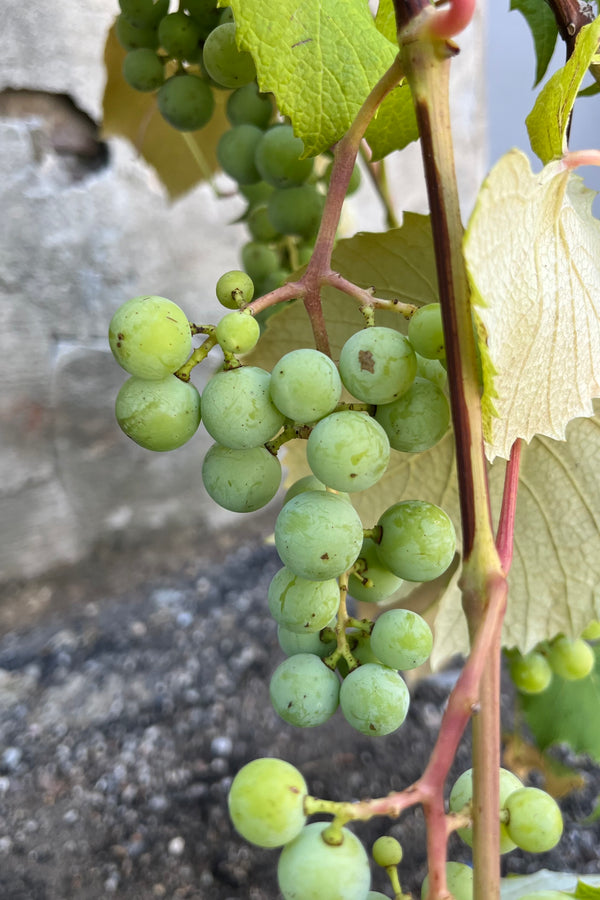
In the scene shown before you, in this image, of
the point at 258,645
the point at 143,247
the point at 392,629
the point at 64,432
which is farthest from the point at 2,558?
the point at 392,629

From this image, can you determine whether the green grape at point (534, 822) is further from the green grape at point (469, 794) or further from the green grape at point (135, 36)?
the green grape at point (135, 36)

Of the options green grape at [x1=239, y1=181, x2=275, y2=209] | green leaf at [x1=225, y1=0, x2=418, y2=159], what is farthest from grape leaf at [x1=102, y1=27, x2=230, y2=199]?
green leaf at [x1=225, y1=0, x2=418, y2=159]

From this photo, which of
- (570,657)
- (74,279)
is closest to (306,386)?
(570,657)

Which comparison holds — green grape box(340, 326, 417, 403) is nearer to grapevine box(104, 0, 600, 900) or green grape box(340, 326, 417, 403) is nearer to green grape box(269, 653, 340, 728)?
grapevine box(104, 0, 600, 900)

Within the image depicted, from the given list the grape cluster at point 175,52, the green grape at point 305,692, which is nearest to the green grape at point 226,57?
the grape cluster at point 175,52

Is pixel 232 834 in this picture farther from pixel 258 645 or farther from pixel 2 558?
pixel 2 558

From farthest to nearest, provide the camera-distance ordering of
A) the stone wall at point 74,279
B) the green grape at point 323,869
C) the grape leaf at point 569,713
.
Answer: the stone wall at point 74,279 < the grape leaf at point 569,713 < the green grape at point 323,869
